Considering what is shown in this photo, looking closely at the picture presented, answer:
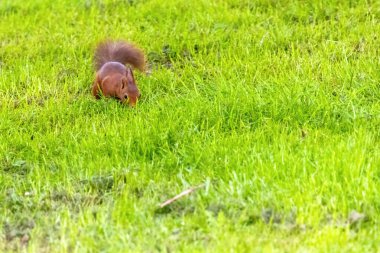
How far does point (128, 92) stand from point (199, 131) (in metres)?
0.89

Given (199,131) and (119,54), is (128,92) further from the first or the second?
(199,131)

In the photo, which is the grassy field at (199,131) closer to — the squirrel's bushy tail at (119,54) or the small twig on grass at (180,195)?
the small twig on grass at (180,195)

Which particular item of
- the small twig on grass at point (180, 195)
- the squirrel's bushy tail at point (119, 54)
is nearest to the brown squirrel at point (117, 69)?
the squirrel's bushy tail at point (119, 54)

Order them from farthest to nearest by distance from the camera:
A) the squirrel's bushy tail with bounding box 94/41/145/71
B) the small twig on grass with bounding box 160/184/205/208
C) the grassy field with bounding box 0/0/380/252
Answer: the squirrel's bushy tail with bounding box 94/41/145/71 < the small twig on grass with bounding box 160/184/205/208 < the grassy field with bounding box 0/0/380/252

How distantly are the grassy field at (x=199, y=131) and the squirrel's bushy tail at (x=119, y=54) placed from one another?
157 millimetres

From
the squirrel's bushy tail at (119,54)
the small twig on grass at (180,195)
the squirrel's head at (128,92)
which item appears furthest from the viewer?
the squirrel's bushy tail at (119,54)

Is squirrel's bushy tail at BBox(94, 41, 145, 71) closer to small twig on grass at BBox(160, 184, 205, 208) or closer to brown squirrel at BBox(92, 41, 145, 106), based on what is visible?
brown squirrel at BBox(92, 41, 145, 106)

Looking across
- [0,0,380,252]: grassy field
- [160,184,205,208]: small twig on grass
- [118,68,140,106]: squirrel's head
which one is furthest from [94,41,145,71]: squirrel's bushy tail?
[160,184,205,208]: small twig on grass

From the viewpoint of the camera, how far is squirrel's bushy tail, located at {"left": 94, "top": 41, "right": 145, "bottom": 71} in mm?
5871

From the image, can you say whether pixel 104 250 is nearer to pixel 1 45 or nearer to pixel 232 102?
pixel 232 102

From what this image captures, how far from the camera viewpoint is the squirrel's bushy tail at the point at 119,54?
231 inches

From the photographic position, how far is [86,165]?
434 cm

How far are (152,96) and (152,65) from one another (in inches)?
31.4

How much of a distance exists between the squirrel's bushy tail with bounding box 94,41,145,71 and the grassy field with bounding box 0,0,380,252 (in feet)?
0.52
